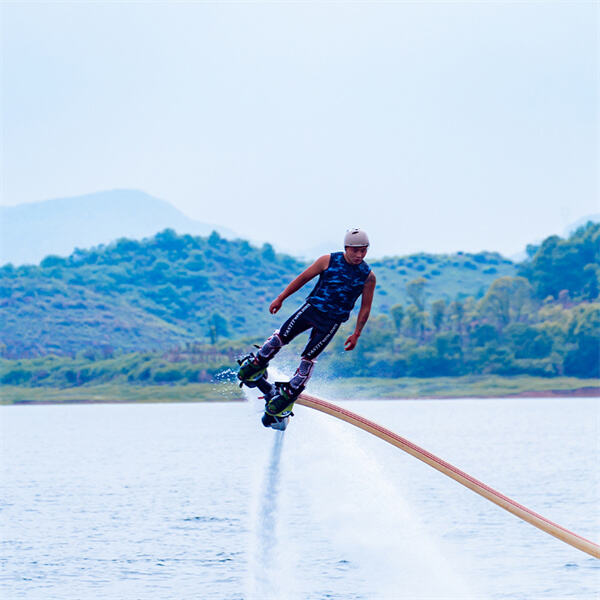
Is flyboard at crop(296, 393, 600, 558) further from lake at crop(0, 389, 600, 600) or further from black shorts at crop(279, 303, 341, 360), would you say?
black shorts at crop(279, 303, 341, 360)

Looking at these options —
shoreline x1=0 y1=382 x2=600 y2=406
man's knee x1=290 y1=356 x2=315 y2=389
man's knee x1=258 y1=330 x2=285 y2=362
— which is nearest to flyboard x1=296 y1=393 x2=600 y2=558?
man's knee x1=290 y1=356 x2=315 y2=389

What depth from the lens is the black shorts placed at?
16.7 m

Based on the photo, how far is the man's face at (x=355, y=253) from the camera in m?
16.2

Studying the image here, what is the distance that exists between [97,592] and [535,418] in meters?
103

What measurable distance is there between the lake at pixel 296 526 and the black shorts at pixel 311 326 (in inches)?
87.9

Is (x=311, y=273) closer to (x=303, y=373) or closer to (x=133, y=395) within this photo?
(x=303, y=373)

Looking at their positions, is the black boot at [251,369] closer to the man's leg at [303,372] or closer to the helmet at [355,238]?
the man's leg at [303,372]

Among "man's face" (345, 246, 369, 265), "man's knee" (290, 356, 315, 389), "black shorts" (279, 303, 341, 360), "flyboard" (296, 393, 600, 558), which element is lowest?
"flyboard" (296, 393, 600, 558)

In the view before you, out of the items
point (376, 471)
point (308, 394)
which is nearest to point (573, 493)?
point (376, 471)

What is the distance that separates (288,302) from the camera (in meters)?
170

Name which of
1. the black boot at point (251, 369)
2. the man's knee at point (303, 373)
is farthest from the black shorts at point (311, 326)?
the black boot at point (251, 369)

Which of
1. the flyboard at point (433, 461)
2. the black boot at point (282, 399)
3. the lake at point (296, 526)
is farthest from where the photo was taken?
the lake at point (296, 526)

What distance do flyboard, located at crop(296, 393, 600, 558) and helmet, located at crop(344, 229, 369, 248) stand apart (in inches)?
131

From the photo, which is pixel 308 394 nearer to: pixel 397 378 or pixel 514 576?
pixel 514 576
